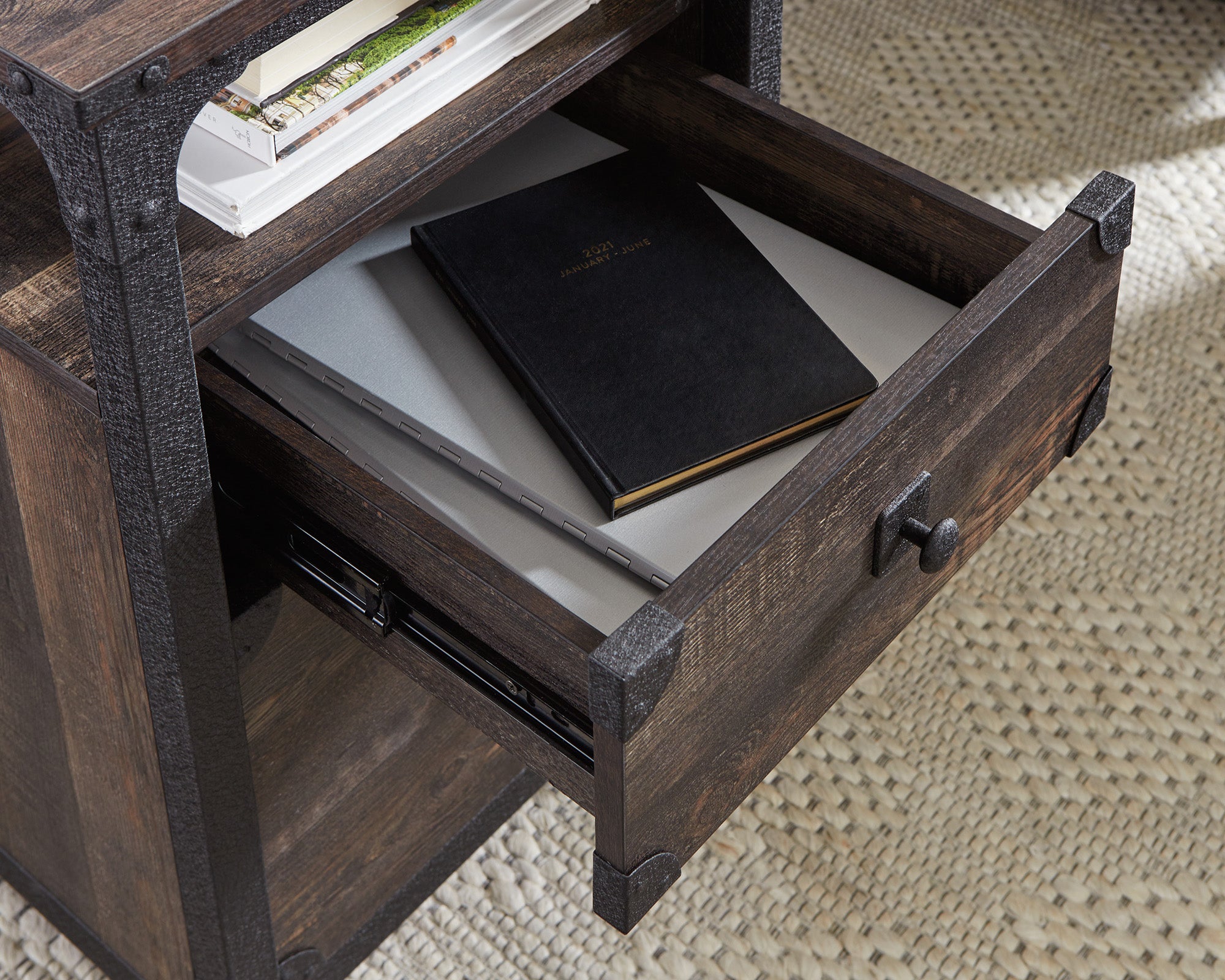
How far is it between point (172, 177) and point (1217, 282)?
3.77 ft

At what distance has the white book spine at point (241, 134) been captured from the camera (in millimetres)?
603

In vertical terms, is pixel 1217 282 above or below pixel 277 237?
below

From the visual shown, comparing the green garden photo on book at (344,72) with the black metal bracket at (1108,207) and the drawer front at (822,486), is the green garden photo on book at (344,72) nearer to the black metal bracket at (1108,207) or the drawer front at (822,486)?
the drawer front at (822,486)

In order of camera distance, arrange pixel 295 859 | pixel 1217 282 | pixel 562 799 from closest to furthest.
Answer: pixel 295 859
pixel 562 799
pixel 1217 282

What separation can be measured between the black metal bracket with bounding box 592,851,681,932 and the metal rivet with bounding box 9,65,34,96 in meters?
0.35

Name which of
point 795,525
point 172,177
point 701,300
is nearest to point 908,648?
point 701,300

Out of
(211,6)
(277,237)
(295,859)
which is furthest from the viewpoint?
(295,859)

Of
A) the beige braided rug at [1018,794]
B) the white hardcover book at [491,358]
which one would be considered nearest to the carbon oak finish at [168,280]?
the white hardcover book at [491,358]

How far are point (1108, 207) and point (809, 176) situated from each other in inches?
6.6

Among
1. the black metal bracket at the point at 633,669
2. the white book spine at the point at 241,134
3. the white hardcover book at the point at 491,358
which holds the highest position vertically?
the white book spine at the point at 241,134

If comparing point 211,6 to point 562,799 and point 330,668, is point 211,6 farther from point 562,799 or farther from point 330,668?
point 562,799

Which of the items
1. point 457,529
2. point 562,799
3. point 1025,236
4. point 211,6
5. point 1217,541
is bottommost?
point 562,799

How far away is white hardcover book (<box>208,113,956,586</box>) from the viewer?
0.68 meters

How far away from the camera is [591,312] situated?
754 mm
